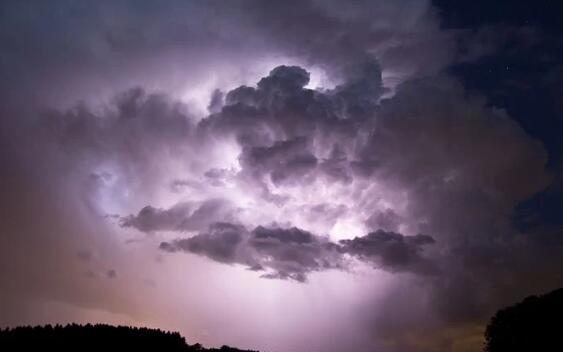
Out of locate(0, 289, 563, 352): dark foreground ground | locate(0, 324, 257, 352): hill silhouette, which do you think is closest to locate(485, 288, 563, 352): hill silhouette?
locate(0, 289, 563, 352): dark foreground ground

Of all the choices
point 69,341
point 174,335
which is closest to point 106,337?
point 69,341

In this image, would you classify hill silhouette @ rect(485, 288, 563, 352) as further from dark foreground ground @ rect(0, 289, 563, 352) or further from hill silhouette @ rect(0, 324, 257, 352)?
hill silhouette @ rect(0, 324, 257, 352)

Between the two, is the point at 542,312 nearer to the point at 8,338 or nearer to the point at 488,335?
the point at 488,335

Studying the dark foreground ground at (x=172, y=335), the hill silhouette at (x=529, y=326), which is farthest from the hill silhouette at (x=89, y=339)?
the hill silhouette at (x=529, y=326)

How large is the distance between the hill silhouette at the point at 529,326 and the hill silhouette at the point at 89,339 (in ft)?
118

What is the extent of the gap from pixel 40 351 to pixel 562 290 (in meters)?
55.5

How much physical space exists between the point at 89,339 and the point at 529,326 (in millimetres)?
46017

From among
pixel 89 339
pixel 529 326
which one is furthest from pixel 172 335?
pixel 529 326

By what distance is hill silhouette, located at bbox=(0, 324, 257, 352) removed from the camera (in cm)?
4594

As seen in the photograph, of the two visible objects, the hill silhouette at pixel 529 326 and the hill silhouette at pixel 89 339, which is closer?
the hill silhouette at pixel 89 339

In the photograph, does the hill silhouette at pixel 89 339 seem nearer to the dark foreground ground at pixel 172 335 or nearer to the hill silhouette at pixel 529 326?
the dark foreground ground at pixel 172 335

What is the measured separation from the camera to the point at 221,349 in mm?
91125

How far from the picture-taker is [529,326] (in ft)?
193

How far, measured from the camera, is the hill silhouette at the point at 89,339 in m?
45.9
